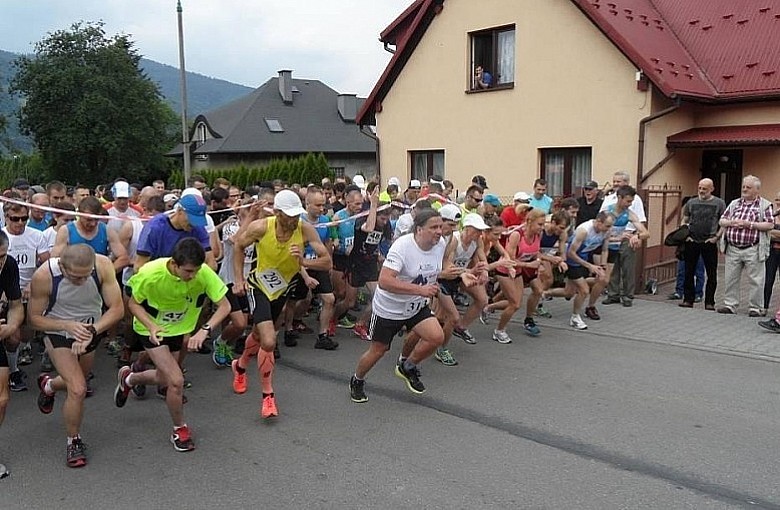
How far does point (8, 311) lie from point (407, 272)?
2.95 meters

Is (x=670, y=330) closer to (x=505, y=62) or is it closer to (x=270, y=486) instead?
(x=270, y=486)

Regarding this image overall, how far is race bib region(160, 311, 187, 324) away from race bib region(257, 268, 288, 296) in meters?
0.97

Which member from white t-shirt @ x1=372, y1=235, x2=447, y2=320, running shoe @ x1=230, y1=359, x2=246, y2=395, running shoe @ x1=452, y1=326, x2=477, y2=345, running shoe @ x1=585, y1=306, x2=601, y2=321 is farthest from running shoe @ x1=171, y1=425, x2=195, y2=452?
running shoe @ x1=585, y1=306, x2=601, y2=321

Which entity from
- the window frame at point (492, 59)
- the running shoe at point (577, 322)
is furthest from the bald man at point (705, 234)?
the window frame at point (492, 59)

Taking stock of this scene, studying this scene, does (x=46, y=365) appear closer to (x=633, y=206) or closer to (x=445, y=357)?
(x=445, y=357)

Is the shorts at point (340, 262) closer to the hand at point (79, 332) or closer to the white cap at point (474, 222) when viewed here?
the white cap at point (474, 222)

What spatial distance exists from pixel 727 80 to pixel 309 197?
35.0 feet

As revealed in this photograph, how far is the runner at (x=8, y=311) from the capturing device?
4.66m

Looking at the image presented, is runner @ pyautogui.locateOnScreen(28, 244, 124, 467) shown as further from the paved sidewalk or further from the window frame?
the window frame

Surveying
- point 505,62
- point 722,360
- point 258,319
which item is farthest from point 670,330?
point 505,62

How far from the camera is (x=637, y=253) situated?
37.1ft

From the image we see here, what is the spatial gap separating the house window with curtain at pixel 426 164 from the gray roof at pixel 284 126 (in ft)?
85.0

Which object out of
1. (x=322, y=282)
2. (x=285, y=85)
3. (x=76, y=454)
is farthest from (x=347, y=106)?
(x=76, y=454)

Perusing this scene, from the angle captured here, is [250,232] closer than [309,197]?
Yes
